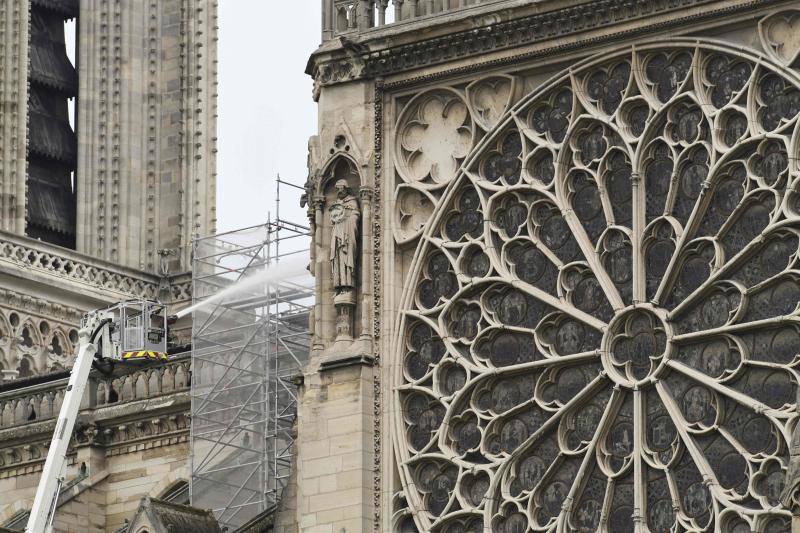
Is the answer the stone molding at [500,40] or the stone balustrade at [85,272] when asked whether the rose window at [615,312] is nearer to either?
the stone molding at [500,40]

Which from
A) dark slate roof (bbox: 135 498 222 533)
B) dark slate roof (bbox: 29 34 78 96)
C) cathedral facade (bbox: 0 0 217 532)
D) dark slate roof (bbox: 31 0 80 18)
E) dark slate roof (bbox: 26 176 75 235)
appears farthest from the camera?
dark slate roof (bbox: 31 0 80 18)

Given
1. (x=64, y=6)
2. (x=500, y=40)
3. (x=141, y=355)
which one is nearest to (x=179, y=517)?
(x=141, y=355)

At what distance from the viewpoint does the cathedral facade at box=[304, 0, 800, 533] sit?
40188mm

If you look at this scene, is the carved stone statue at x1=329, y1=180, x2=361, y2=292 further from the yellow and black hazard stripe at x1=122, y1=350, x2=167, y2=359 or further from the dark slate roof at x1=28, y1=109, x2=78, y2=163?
the dark slate roof at x1=28, y1=109, x2=78, y2=163

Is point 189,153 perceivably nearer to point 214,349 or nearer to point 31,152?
point 31,152

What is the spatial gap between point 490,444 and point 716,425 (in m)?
3.13

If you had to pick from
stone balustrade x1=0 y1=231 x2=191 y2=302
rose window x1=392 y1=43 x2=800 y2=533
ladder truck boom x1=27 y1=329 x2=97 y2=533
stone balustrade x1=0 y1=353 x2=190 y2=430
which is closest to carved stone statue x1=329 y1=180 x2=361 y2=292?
rose window x1=392 y1=43 x2=800 y2=533

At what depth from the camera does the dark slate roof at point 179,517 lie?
43.2 metres

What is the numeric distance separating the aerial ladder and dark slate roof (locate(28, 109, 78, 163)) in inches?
688

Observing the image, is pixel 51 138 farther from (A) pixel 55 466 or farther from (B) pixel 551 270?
(B) pixel 551 270

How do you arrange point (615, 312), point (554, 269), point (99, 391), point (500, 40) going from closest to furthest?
point (615, 312) → point (554, 269) → point (500, 40) → point (99, 391)

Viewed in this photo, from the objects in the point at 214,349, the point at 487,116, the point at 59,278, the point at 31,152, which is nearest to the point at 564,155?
the point at 487,116

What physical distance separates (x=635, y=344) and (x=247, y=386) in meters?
10.2

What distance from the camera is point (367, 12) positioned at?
44.1 m
